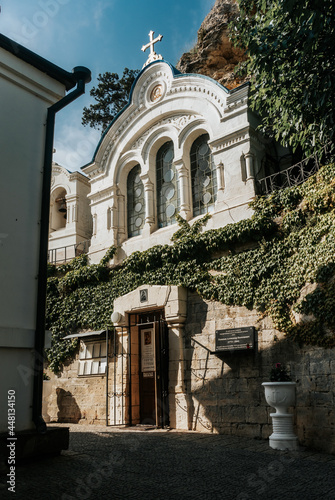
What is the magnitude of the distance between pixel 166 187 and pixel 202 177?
1.23 metres

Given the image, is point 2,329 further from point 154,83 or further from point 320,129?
point 154,83

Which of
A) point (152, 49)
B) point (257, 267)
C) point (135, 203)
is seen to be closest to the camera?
point (257, 267)

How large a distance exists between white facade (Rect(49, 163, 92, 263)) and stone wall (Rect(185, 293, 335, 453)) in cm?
621

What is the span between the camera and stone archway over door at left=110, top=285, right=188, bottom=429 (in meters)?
9.55

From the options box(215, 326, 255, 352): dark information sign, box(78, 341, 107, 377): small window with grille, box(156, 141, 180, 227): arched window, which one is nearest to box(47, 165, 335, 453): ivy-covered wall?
box(215, 326, 255, 352): dark information sign

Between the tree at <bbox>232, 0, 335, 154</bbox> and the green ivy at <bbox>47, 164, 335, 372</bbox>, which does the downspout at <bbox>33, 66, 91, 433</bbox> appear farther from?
the green ivy at <bbox>47, 164, 335, 372</bbox>

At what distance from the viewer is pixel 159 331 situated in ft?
33.2

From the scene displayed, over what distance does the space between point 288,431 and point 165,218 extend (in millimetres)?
6648

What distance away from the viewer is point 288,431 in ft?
23.4

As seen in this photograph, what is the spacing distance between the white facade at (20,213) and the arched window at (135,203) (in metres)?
5.95

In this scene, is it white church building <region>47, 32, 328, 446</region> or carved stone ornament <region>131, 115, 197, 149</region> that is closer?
white church building <region>47, 32, 328, 446</region>

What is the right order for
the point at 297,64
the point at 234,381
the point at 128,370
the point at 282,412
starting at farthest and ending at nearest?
the point at 128,370, the point at 234,381, the point at 297,64, the point at 282,412

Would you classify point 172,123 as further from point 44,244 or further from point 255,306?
point 44,244

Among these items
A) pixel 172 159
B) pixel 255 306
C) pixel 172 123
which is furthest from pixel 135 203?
pixel 255 306
